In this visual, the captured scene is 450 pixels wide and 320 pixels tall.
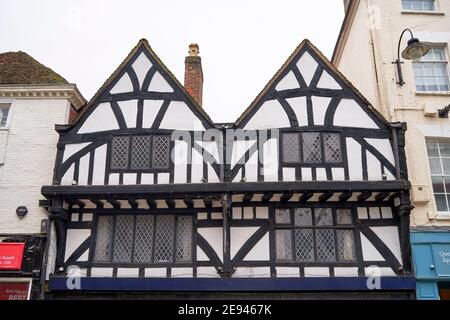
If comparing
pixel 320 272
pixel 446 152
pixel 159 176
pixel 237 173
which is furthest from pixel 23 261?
pixel 446 152

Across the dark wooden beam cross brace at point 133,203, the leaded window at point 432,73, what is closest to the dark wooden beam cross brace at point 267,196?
the dark wooden beam cross brace at point 133,203

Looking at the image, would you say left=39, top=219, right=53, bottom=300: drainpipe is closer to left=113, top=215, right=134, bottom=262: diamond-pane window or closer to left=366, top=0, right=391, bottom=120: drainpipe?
left=113, top=215, right=134, bottom=262: diamond-pane window

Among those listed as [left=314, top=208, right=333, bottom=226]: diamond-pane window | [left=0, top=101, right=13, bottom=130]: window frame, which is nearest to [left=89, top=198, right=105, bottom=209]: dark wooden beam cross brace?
[left=0, top=101, right=13, bottom=130]: window frame

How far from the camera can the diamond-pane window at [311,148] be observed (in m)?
10.5

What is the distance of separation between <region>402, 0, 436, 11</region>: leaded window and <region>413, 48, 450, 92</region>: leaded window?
4.69ft

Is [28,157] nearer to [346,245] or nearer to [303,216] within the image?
[303,216]

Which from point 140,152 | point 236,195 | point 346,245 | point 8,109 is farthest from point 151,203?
point 8,109

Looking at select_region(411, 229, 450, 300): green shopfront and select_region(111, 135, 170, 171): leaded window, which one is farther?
select_region(111, 135, 170, 171): leaded window

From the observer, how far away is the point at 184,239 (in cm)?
1029

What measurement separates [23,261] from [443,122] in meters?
10.6

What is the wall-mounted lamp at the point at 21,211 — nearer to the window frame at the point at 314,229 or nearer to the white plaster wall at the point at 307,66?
the window frame at the point at 314,229

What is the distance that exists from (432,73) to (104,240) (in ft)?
30.6

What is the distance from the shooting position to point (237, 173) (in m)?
10.3

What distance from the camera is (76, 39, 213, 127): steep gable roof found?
36.3 ft
